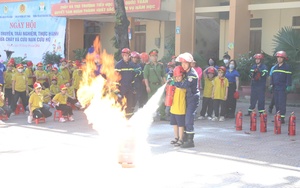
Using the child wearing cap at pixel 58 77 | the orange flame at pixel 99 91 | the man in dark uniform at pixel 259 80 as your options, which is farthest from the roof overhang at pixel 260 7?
the orange flame at pixel 99 91

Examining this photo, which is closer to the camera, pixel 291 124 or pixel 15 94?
pixel 291 124

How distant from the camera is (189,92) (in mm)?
8750

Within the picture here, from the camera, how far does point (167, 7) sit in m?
20.4

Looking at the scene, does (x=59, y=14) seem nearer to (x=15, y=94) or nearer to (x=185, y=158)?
(x=15, y=94)

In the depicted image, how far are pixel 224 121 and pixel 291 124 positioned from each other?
8.43 ft

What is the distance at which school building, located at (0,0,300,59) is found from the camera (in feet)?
59.5

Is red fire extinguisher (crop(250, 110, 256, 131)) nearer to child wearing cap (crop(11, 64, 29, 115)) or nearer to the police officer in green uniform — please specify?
the police officer in green uniform

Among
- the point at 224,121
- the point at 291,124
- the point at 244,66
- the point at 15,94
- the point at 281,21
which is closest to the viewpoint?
the point at 291,124

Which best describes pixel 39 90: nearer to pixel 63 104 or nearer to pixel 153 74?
pixel 63 104

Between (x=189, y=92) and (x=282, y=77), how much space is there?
3.84 metres

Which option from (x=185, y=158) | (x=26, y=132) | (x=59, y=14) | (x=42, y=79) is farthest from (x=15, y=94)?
(x=59, y=14)

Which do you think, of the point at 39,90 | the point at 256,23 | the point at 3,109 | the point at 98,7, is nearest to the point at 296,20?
the point at 256,23

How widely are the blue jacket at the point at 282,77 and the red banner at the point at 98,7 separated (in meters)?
8.49

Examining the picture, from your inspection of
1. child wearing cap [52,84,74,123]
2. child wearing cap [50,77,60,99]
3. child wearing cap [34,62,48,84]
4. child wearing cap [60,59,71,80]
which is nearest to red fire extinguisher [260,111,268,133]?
child wearing cap [52,84,74,123]
